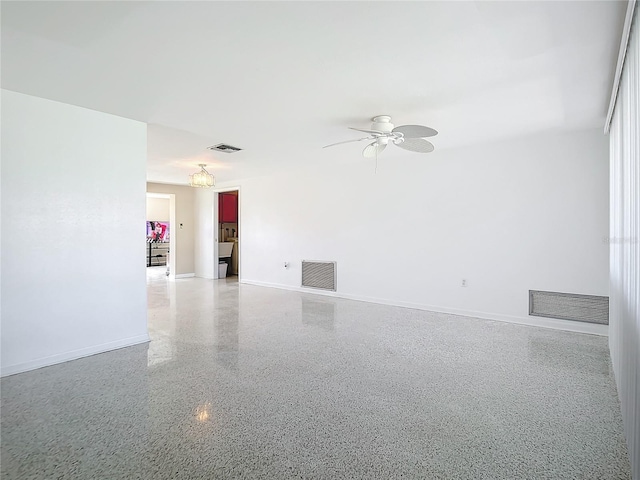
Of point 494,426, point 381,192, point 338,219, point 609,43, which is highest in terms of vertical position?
point 609,43

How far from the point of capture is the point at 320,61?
7.82 feet

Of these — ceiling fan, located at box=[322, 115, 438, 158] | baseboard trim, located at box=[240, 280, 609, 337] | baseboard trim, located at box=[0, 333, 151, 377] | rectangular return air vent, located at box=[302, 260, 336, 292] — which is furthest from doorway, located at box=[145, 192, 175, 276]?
ceiling fan, located at box=[322, 115, 438, 158]

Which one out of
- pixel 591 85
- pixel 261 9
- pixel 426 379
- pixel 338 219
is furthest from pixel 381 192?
pixel 261 9

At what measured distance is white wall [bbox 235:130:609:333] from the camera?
3.99 metres

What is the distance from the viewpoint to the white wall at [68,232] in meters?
2.83

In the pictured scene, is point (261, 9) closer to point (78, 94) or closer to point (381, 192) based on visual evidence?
point (78, 94)

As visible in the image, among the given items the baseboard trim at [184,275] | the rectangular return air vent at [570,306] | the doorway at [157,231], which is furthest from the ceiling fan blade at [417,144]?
the doorway at [157,231]

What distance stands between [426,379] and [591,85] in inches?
109

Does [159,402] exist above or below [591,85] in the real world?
below

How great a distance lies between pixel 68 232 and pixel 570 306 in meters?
5.58

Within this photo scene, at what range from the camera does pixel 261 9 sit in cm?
183

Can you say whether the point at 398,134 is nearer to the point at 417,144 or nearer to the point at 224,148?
the point at 417,144

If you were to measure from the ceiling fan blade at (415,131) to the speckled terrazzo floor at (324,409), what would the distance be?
6.95ft

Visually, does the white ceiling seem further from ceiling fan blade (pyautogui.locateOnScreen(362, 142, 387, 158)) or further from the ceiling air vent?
the ceiling air vent
